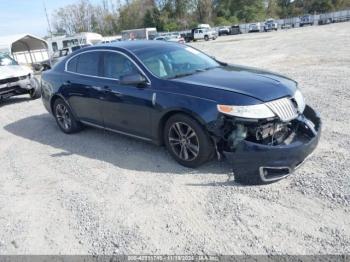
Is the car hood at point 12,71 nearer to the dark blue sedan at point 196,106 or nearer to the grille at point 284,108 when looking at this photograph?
the dark blue sedan at point 196,106

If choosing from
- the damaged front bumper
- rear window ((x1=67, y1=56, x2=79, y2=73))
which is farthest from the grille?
rear window ((x1=67, y1=56, x2=79, y2=73))

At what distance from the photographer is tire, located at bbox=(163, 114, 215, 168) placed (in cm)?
425

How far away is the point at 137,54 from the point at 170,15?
84990 mm

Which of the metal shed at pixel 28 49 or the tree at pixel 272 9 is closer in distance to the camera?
the metal shed at pixel 28 49

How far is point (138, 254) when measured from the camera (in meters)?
3.11

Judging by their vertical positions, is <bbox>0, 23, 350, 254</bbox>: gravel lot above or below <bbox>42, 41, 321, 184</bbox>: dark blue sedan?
below

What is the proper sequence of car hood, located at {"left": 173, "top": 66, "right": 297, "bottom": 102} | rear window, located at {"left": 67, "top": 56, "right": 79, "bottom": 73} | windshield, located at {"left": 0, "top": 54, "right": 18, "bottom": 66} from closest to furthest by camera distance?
car hood, located at {"left": 173, "top": 66, "right": 297, "bottom": 102}, rear window, located at {"left": 67, "top": 56, "right": 79, "bottom": 73}, windshield, located at {"left": 0, "top": 54, "right": 18, "bottom": 66}

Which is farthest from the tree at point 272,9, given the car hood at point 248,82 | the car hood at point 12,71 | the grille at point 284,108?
the grille at point 284,108

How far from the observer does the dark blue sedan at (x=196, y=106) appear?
3.88 metres

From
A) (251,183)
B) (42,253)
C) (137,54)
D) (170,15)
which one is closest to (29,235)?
(42,253)

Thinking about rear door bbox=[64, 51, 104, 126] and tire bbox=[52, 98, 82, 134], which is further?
tire bbox=[52, 98, 82, 134]

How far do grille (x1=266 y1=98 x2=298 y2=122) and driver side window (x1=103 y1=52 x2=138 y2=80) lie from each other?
2116 mm

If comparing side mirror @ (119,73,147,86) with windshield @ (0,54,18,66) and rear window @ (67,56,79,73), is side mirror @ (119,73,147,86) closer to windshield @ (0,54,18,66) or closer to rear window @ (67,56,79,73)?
rear window @ (67,56,79,73)

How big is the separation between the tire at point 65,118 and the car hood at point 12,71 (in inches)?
165
